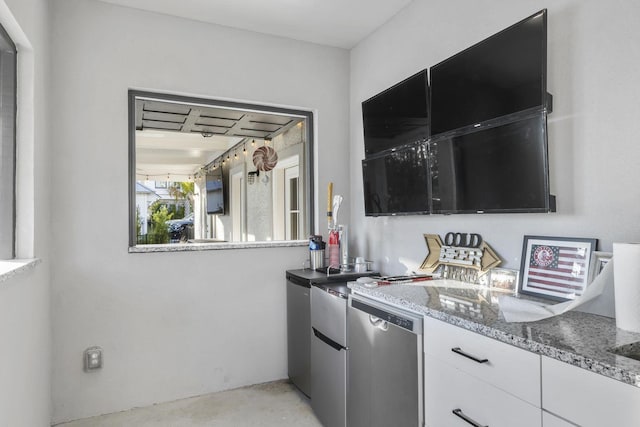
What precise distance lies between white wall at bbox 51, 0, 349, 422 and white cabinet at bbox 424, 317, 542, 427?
170 cm

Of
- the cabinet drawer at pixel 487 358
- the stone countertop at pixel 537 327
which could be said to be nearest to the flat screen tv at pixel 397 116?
the stone countertop at pixel 537 327

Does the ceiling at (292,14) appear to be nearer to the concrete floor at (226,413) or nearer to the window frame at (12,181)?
the window frame at (12,181)

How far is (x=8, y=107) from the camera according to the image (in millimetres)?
1895

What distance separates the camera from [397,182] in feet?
8.55

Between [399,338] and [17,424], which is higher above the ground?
[399,338]

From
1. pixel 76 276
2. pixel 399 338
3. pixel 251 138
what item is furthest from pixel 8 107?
pixel 399 338

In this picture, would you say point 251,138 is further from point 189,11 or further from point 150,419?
point 150,419

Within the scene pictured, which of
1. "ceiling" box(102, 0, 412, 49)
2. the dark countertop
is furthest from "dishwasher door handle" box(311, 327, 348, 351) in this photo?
"ceiling" box(102, 0, 412, 49)

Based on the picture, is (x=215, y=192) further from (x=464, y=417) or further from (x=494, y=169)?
(x=464, y=417)

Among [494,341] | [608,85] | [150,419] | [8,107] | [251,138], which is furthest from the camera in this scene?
[251,138]

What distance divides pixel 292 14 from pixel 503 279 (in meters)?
2.20

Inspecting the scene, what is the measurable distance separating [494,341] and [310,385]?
1.64 metres

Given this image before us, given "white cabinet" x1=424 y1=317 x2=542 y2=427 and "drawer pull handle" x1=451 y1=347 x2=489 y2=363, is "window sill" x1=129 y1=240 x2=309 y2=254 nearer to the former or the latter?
"white cabinet" x1=424 y1=317 x2=542 y2=427

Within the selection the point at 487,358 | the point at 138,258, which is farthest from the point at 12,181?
the point at 487,358
